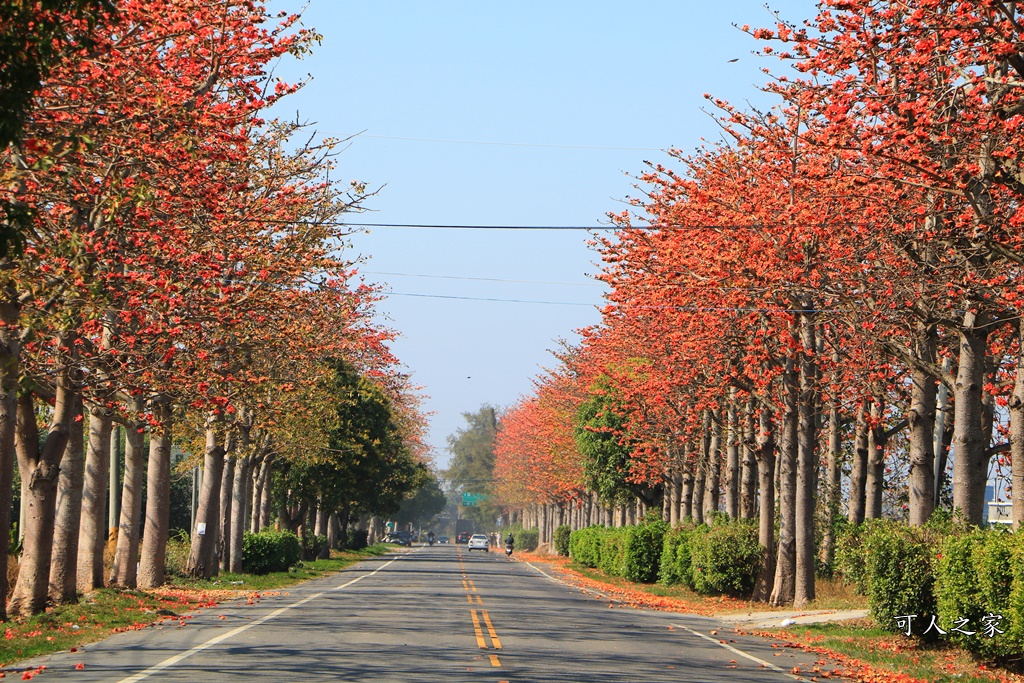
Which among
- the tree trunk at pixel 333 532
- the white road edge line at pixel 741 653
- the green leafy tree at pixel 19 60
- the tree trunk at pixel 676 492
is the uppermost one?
the green leafy tree at pixel 19 60

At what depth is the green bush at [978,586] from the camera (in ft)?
53.7

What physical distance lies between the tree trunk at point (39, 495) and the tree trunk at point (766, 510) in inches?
685

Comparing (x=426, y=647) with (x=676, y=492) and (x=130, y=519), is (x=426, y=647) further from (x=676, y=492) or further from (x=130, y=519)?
(x=676, y=492)

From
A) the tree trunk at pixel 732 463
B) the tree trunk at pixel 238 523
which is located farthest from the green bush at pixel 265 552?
the tree trunk at pixel 732 463

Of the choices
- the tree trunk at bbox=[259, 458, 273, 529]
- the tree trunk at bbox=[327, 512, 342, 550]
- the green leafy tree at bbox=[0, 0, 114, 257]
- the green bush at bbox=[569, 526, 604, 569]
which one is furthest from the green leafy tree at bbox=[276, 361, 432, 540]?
the green leafy tree at bbox=[0, 0, 114, 257]

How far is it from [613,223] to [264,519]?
90.1 ft

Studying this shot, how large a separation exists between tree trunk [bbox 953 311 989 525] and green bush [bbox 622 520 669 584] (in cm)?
2556

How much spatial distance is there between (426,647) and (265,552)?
28.5 meters

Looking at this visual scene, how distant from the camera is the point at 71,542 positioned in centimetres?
2559

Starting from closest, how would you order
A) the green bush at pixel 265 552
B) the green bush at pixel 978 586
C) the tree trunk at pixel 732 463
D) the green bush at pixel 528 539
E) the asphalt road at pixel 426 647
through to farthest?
the asphalt road at pixel 426 647 < the green bush at pixel 978 586 < the tree trunk at pixel 732 463 < the green bush at pixel 265 552 < the green bush at pixel 528 539

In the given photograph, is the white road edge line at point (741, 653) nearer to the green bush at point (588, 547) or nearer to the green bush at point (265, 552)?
the green bush at point (265, 552)

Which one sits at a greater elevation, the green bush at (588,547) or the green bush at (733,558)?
the green bush at (733,558)

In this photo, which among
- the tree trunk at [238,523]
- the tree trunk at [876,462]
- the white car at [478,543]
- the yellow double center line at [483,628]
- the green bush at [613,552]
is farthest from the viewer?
the white car at [478,543]

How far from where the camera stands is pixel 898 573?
20828 mm
